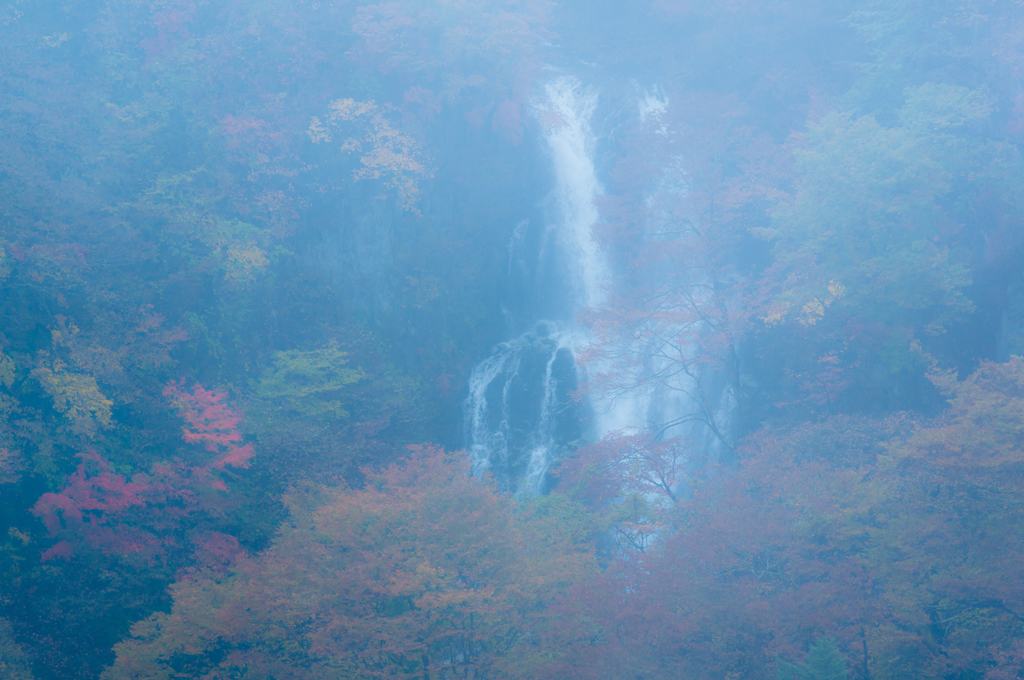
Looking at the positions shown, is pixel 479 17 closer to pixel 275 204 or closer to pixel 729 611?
pixel 275 204

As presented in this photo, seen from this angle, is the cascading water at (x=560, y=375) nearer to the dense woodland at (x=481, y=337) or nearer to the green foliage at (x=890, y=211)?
the dense woodland at (x=481, y=337)

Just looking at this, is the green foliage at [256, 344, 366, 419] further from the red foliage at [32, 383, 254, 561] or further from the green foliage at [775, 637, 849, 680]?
the green foliage at [775, 637, 849, 680]

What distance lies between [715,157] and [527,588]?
1163cm

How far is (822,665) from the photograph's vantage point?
32.3ft

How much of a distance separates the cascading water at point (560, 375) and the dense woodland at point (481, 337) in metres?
0.60

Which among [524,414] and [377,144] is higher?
[377,144]

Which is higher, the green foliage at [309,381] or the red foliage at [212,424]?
the green foliage at [309,381]


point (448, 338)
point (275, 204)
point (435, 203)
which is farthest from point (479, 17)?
point (448, 338)

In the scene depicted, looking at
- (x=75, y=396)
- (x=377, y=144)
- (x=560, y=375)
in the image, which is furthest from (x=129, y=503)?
(x=377, y=144)

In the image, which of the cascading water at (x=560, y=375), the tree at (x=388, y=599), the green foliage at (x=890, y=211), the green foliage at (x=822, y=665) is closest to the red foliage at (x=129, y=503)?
the tree at (x=388, y=599)

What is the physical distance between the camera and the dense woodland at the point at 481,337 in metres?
11.2

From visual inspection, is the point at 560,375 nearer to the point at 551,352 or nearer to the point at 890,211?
the point at 551,352

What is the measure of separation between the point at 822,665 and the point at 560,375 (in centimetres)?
1091

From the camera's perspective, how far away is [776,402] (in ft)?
55.7
